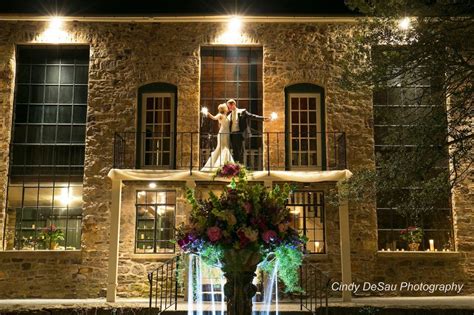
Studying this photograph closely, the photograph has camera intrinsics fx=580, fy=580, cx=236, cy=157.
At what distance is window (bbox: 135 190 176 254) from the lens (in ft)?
43.8

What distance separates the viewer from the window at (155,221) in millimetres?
13352

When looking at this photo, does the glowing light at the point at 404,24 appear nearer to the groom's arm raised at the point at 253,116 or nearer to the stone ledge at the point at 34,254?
the groom's arm raised at the point at 253,116

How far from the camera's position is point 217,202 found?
5.38m

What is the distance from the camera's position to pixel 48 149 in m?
13.9

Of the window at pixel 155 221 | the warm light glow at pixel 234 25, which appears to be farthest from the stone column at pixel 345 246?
the warm light glow at pixel 234 25

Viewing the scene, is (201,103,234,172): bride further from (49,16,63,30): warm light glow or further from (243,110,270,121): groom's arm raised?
(49,16,63,30): warm light glow

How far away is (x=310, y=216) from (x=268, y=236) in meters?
8.49

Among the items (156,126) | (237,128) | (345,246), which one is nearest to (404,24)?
(237,128)

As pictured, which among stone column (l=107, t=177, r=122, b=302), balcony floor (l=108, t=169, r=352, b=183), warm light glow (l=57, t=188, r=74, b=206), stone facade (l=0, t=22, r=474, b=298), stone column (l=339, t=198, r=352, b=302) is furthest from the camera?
warm light glow (l=57, t=188, r=74, b=206)

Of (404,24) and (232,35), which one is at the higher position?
(232,35)

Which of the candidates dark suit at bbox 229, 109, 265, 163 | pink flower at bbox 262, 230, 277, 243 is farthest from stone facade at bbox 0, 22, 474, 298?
pink flower at bbox 262, 230, 277, 243

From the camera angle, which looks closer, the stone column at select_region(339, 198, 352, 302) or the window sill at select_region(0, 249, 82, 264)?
the stone column at select_region(339, 198, 352, 302)

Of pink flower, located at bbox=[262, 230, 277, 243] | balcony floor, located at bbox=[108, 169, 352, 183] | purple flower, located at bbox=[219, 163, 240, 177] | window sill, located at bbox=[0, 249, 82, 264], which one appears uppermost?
balcony floor, located at bbox=[108, 169, 352, 183]

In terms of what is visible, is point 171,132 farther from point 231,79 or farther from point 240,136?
point 231,79
